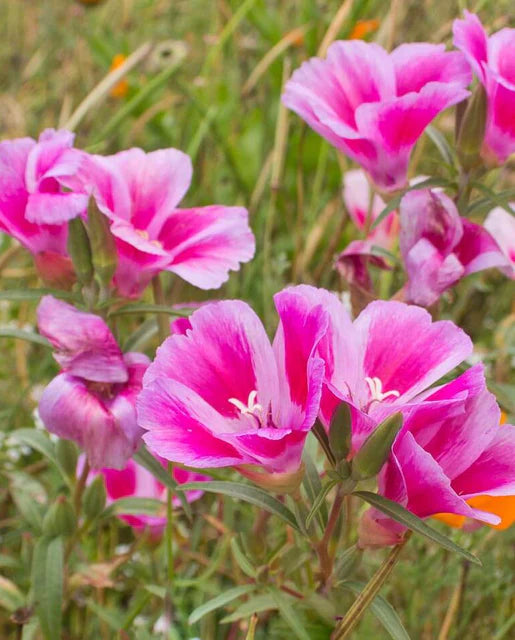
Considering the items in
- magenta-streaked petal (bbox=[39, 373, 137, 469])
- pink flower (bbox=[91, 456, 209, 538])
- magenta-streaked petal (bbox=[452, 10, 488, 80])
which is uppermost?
magenta-streaked petal (bbox=[452, 10, 488, 80])

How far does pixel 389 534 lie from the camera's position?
68 cm

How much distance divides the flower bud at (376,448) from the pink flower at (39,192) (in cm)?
30

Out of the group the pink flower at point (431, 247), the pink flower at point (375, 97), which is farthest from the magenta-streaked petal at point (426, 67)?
the pink flower at point (431, 247)

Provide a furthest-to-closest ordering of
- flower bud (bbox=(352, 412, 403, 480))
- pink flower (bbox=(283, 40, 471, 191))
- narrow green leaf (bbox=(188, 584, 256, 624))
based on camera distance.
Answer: pink flower (bbox=(283, 40, 471, 191)), narrow green leaf (bbox=(188, 584, 256, 624)), flower bud (bbox=(352, 412, 403, 480))

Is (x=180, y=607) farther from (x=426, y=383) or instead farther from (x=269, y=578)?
(x=426, y=383)

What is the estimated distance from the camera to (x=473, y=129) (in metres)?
0.78

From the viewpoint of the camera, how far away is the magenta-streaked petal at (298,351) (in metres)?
0.58

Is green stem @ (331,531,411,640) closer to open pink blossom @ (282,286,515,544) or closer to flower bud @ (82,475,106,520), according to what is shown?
open pink blossom @ (282,286,515,544)

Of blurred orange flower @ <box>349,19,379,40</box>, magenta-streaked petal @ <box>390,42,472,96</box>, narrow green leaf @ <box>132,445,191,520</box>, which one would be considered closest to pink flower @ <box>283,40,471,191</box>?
magenta-streaked petal @ <box>390,42,472,96</box>

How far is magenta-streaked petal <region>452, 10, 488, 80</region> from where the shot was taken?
75cm

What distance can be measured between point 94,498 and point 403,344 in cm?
40

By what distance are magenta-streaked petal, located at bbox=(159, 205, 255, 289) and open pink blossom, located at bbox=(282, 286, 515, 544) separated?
0.15m

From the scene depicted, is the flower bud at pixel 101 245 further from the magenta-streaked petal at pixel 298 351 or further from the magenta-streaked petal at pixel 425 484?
the magenta-streaked petal at pixel 425 484

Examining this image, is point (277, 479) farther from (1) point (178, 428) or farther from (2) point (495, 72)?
(2) point (495, 72)
